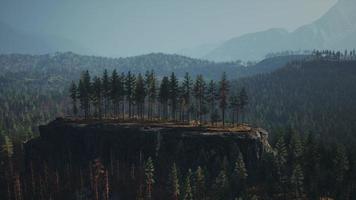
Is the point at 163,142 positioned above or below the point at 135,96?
below

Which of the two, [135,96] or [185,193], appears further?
[135,96]

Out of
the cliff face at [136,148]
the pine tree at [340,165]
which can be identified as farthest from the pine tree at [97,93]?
the pine tree at [340,165]

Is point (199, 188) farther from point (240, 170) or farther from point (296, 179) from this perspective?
point (296, 179)

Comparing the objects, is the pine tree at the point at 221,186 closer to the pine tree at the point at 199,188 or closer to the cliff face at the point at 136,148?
the pine tree at the point at 199,188

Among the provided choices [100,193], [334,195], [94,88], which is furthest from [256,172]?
[94,88]

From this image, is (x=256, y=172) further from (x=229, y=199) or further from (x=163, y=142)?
(x=163, y=142)

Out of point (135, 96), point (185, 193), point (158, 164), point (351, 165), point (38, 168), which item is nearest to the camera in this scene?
point (185, 193)

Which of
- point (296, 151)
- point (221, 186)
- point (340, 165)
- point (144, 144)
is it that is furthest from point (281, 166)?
point (144, 144)

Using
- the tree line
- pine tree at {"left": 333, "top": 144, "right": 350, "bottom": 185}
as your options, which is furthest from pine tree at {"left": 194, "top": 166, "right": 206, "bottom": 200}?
Result: the tree line
